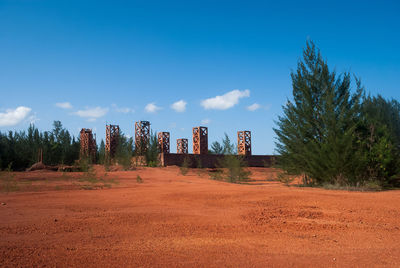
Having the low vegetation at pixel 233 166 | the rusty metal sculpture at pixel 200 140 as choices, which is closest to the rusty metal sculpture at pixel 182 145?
the rusty metal sculpture at pixel 200 140

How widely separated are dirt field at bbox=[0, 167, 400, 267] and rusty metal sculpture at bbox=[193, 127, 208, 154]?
3064 centimetres

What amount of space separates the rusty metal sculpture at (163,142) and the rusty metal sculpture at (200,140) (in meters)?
3.63

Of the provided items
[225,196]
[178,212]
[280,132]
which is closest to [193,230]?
[178,212]

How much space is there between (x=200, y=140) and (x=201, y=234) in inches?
1329

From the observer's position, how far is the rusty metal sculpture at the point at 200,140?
38406 mm

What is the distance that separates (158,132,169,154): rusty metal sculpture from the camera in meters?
39.0

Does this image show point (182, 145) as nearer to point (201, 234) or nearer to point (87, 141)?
point (87, 141)

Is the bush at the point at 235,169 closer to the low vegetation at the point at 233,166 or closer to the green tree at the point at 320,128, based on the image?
the low vegetation at the point at 233,166

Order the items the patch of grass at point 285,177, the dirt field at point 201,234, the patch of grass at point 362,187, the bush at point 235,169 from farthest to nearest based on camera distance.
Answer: the bush at point 235,169 < the patch of grass at point 285,177 < the patch of grass at point 362,187 < the dirt field at point 201,234

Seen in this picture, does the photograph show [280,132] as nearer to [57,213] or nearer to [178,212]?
[178,212]

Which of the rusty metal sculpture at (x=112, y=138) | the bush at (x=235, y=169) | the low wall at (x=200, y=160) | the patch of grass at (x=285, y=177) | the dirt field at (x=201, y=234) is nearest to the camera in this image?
the dirt field at (x=201, y=234)

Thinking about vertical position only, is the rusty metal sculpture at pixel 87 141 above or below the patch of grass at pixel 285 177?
above

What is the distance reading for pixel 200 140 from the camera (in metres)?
38.3

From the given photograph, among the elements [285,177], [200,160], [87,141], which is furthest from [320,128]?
[87,141]
